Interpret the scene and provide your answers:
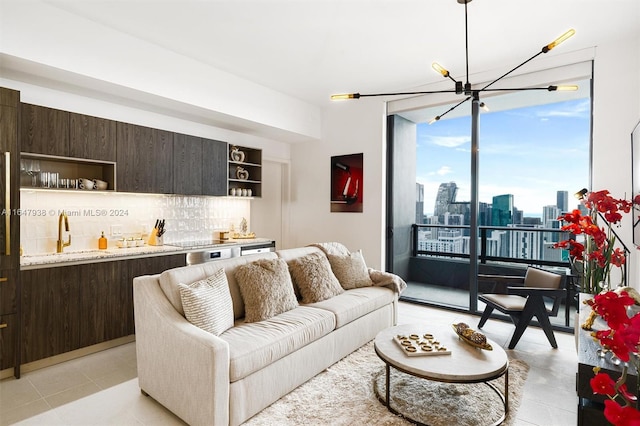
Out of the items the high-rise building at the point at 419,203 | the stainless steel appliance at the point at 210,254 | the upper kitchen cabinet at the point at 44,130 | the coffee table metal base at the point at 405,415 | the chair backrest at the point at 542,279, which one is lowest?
the coffee table metal base at the point at 405,415

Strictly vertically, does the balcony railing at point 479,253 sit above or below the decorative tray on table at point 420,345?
above

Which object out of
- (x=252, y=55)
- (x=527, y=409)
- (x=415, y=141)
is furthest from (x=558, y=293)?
(x=252, y=55)

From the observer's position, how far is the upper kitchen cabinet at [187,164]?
13.9 feet

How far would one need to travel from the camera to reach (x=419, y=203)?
18.4 ft

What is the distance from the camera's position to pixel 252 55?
3.84 meters

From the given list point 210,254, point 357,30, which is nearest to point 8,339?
point 210,254

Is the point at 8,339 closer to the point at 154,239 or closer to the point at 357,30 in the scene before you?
the point at 154,239

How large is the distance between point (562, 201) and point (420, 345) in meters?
3.21

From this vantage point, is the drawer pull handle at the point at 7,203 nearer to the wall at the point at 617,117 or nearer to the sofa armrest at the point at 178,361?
the sofa armrest at the point at 178,361

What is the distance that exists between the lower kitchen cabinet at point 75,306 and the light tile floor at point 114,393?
0.61 feet

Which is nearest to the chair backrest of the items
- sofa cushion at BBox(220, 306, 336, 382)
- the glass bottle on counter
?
sofa cushion at BBox(220, 306, 336, 382)

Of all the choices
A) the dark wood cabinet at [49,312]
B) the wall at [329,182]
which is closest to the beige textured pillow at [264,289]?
the dark wood cabinet at [49,312]

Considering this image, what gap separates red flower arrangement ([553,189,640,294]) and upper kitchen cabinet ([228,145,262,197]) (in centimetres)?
395

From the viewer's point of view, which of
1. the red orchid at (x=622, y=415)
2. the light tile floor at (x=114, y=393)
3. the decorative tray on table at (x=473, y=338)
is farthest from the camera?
the decorative tray on table at (x=473, y=338)
